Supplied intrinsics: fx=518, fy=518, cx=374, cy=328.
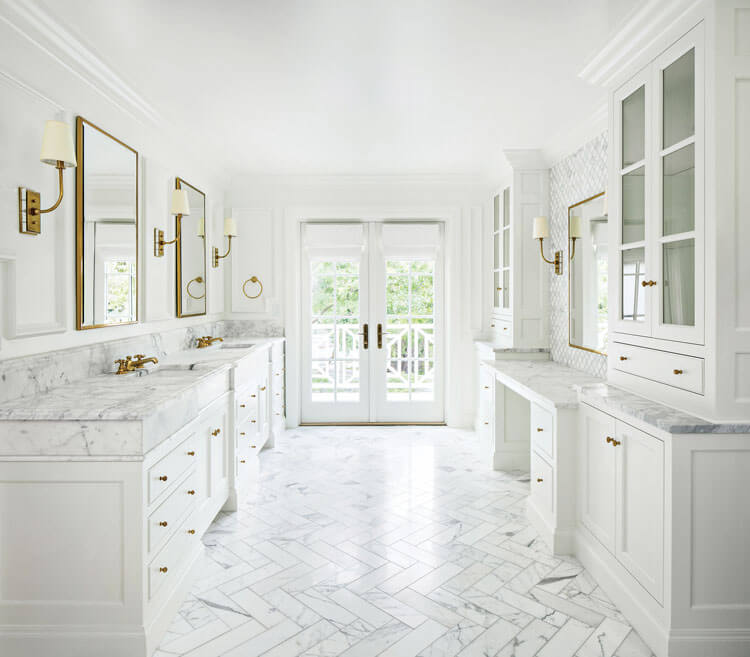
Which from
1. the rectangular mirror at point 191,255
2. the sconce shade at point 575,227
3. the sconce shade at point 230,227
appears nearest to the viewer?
the sconce shade at point 575,227

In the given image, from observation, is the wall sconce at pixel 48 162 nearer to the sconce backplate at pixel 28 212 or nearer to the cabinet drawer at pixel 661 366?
the sconce backplate at pixel 28 212

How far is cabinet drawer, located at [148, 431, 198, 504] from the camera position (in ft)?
6.30

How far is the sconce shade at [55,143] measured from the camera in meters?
2.05

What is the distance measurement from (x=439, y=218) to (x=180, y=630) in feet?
14.3

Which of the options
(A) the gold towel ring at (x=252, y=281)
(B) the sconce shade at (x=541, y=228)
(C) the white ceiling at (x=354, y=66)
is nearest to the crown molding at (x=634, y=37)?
(C) the white ceiling at (x=354, y=66)

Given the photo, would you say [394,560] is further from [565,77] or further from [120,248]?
[565,77]

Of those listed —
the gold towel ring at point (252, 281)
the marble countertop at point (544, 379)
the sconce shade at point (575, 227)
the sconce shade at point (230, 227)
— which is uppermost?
the sconce shade at point (230, 227)

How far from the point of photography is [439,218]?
5441mm

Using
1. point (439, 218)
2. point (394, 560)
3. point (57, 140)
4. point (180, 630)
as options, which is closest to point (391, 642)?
point (394, 560)

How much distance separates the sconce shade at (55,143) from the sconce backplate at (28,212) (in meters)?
0.21

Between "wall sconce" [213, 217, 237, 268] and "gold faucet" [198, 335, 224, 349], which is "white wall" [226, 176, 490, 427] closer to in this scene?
"wall sconce" [213, 217, 237, 268]

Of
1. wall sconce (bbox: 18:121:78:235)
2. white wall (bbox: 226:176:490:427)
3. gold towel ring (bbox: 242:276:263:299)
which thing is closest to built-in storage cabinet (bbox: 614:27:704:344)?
wall sconce (bbox: 18:121:78:235)

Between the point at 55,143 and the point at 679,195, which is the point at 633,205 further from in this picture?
the point at 55,143

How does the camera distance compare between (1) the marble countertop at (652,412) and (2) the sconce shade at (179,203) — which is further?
(2) the sconce shade at (179,203)
